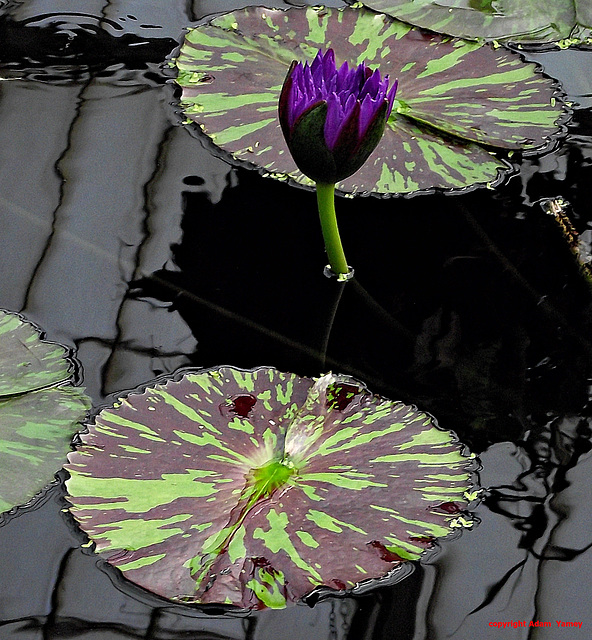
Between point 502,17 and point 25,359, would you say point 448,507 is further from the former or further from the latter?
point 502,17

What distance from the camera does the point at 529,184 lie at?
1.52 m

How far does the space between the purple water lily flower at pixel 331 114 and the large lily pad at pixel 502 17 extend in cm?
74

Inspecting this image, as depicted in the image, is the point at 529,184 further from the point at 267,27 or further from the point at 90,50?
the point at 90,50

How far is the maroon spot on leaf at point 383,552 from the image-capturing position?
0.93 metres

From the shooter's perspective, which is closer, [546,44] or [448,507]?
[448,507]

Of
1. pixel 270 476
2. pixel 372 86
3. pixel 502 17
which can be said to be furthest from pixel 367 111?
pixel 502 17

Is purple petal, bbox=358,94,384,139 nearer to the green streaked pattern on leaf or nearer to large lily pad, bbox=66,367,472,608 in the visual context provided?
large lily pad, bbox=66,367,472,608

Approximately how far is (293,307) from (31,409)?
1.44ft

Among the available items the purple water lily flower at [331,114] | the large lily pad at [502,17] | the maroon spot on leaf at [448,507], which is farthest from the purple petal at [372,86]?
the large lily pad at [502,17]

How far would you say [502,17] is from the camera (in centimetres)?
180

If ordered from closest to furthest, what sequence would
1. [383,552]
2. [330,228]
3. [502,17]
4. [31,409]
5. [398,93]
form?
[383,552]
[31,409]
[330,228]
[398,93]
[502,17]

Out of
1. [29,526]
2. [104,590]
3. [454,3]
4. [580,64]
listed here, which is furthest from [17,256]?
[580,64]

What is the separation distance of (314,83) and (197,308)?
398 millimetres

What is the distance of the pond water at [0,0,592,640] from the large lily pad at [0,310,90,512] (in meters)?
0.03
